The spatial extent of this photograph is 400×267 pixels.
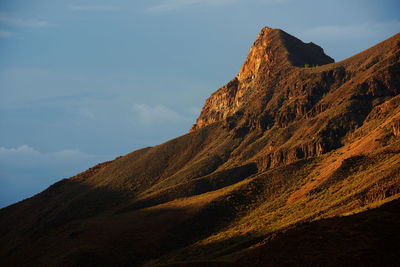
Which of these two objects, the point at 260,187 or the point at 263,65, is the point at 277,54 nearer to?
the point at 263,65

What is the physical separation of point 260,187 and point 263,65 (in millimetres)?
84578

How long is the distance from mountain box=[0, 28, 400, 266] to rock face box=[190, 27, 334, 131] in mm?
604

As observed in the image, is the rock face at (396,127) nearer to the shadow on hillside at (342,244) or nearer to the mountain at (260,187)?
the mountain at (260,187)

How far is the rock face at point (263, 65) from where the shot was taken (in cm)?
14750

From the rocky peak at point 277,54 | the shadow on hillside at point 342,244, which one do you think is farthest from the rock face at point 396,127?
the rocky peak at point 277,54

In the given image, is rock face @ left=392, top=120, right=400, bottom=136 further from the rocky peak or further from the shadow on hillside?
the rocky peak

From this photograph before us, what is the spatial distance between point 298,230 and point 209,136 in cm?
10415

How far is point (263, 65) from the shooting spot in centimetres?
15275

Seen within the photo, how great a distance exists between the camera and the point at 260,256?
107 ft

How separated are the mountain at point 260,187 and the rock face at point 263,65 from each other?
0.60m

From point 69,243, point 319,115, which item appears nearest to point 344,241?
point 69,243

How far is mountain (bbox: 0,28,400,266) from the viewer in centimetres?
3529

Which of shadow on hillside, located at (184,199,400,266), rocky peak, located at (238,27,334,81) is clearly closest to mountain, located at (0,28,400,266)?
shadow on hillside, located at (184,199,400,266)

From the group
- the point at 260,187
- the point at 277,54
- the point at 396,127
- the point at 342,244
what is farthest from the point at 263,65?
the point at 342,244
